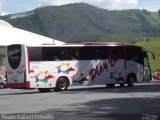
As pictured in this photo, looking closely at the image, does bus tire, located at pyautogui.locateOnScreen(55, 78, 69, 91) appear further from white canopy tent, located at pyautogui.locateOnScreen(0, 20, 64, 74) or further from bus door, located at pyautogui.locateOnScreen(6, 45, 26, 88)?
white canopy tent, located at pyautogui.locateOnScreen(0, 20, 64, 74)

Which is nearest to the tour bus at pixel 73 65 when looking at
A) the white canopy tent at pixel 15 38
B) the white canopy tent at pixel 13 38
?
the white canopy tent at pixel 13 38

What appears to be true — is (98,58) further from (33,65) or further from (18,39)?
(18,39)

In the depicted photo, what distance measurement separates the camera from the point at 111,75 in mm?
36312

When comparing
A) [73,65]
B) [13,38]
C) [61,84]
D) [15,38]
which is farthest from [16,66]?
[15,38]

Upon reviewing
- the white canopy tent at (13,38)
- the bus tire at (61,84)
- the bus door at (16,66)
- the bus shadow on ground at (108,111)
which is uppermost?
the white canopy tent at (13,38)

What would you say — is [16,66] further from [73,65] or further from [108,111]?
[108,111]

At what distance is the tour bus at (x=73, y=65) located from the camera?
31781 millimetres

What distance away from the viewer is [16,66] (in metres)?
32.1

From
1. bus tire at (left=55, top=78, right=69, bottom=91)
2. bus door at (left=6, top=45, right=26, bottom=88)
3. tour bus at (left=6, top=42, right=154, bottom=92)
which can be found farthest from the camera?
bus tire at (left=55, top=78, right=69, bottom=91)

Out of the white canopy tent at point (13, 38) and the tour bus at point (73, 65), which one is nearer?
the tour bus at point (73, 65)

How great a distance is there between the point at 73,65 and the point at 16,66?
3.88 meters

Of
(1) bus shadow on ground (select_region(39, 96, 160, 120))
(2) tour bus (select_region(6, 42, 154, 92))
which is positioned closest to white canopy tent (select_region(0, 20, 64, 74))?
(2) tour bus (select_region(6, 42, 154, 92))

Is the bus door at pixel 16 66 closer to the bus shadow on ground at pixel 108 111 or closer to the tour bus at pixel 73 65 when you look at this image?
the tour bus at pixel 73 65

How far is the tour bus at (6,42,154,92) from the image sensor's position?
3178 cm
